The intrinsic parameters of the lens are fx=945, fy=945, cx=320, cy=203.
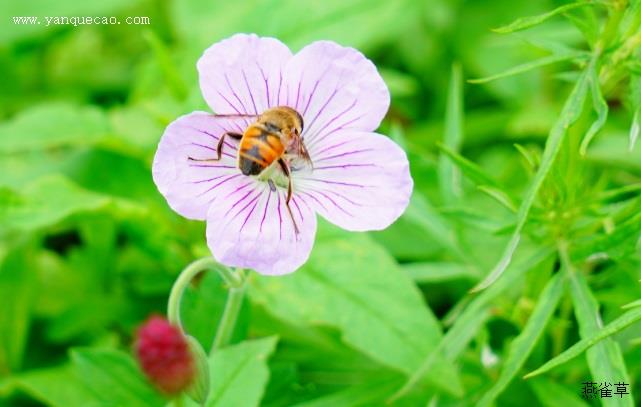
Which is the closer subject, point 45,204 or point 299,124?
point 299,124

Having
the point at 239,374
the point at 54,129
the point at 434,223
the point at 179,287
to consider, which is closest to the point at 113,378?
the point at 239,374

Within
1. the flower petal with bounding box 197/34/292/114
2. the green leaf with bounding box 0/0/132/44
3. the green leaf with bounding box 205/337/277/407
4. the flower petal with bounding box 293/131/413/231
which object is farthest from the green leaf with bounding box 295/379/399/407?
the green leaf with bounding box 0/0/132/44

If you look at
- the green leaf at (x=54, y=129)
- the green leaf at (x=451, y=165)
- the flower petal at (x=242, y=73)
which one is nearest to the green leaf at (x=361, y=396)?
the green leaf at (x=451, y=165)

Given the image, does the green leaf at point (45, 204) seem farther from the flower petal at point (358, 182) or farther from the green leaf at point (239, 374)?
the flower petal at point (358, 182)

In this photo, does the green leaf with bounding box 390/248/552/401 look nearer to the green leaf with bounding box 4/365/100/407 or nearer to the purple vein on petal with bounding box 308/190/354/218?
the purple vein on petal with bounding box 308/190/354/218

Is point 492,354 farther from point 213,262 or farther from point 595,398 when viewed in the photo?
point 213,262

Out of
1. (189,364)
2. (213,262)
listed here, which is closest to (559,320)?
(213,262)

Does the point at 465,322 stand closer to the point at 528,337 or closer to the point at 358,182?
the point at 528,337
